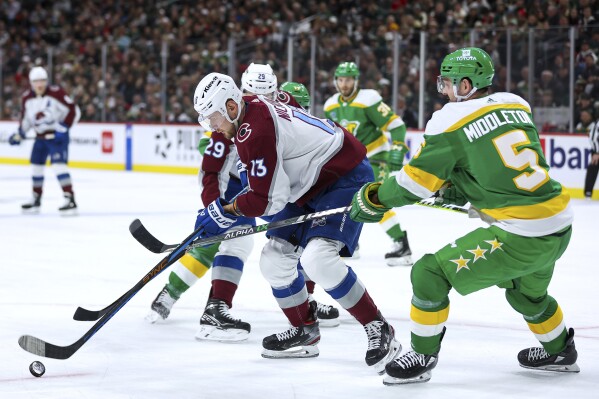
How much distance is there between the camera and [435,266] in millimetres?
3447

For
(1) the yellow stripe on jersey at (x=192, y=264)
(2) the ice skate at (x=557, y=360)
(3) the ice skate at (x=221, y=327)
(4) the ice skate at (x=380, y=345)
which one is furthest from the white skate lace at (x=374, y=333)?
(1) the yellow stripe on jersey at (x=192, y=264)

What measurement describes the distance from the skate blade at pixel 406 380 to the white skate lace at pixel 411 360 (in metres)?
0.05

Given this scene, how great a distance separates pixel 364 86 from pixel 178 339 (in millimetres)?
8917

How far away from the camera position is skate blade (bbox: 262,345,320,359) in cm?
408

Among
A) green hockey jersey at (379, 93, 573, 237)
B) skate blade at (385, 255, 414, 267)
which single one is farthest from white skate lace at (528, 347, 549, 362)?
skate blade at (385, 255, 414, 267)

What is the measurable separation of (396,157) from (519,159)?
3599mm

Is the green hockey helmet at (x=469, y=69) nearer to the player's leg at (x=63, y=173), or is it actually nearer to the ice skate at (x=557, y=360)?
the ice skate at (x=557, y=360)

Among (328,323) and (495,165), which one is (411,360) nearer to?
(495,165)

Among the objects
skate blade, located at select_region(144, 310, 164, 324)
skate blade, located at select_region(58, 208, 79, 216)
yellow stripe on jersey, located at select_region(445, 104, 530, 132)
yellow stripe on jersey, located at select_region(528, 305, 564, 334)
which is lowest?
skate blade, located at select_region(58, 208, 79, 216)

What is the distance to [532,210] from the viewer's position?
3.38m

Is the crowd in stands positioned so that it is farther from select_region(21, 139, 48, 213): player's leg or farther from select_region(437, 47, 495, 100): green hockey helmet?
select_region(437, 47, 495, 100): green hockey helmet

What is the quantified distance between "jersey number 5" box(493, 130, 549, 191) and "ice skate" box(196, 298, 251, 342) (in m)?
1.57

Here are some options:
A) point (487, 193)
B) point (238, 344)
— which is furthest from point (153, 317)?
point (487, 193)

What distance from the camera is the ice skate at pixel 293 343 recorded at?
4090mm
